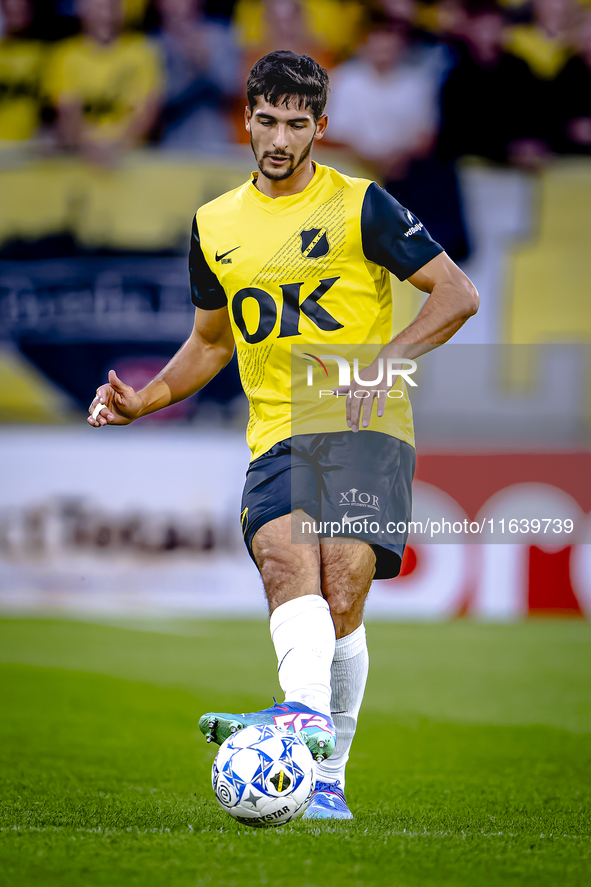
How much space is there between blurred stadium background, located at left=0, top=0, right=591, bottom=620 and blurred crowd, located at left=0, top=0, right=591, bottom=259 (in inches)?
0.8

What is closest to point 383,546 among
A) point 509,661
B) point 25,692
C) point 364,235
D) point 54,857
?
point 364,235

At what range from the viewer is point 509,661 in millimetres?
6281

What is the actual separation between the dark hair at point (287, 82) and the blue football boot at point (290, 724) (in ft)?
5.43

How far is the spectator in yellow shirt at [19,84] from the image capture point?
9000 millimetres

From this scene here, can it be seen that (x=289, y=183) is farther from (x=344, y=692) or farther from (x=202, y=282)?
(x=344, y=692)

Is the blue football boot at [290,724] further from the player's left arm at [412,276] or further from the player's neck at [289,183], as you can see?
the player's neck at [289,183]

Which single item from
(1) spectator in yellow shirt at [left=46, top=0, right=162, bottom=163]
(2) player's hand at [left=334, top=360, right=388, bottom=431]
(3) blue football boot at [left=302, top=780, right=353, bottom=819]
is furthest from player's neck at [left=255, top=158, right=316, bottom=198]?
(1) spectator in yellow shirt at [left=46, top=0, right=162, bottom=163]

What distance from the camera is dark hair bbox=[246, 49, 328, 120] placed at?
9.02ft

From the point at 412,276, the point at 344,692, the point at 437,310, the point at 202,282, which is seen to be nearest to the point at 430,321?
the point at 437,310

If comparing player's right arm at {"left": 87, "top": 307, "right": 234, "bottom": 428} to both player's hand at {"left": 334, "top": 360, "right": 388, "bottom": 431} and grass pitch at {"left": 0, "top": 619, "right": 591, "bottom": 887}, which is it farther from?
grass pitch at {"left": 0, "top": 619, "right": 591, "bottom": 887}

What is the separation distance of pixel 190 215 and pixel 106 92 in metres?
1.31

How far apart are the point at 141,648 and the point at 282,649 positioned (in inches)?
166

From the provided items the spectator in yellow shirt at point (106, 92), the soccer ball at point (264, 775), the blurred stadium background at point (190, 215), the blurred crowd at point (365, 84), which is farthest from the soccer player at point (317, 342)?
the spectator in yellow shirt at point (106, 92)

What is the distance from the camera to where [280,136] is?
2773mm
